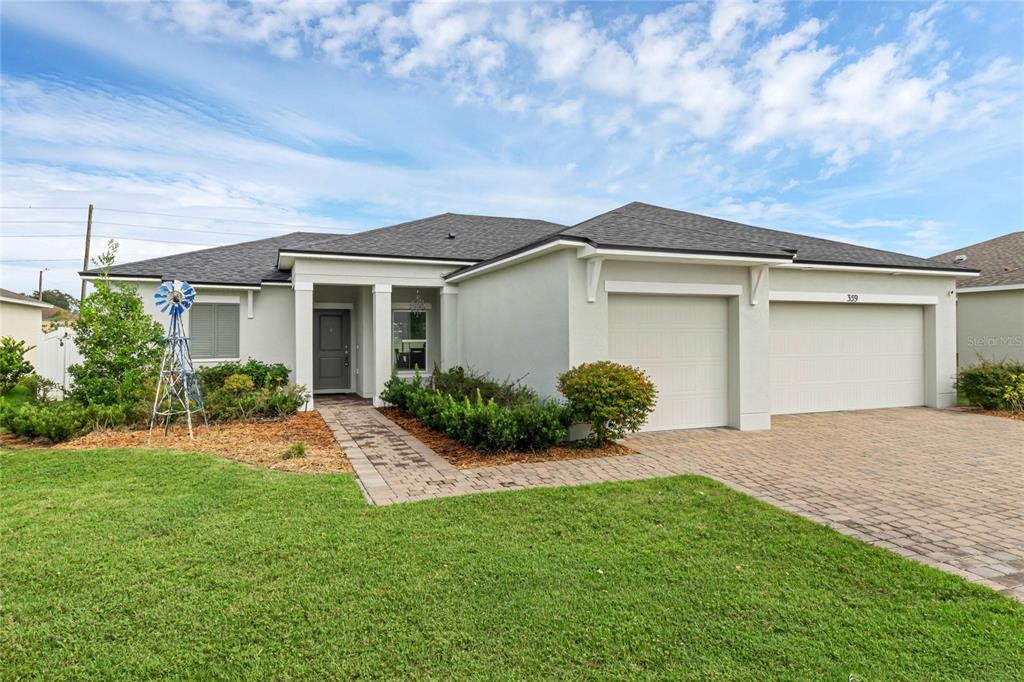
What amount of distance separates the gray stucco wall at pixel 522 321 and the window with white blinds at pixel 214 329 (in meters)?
6.06

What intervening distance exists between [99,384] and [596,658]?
11.0 m

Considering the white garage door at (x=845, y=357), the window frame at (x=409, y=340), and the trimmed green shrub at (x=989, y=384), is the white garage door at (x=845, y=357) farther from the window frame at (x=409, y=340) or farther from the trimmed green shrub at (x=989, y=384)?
the window frame at (x=409, y=340)

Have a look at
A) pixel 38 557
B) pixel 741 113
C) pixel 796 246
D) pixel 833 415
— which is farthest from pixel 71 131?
pixel 833 415

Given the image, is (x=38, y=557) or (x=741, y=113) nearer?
(x=38, y=557)

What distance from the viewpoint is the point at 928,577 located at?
3.63 meters

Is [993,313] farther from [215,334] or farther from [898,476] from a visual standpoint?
[215,334]

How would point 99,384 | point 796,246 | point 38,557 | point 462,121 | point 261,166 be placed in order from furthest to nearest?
point 261,166 → point 462,121 → point 796,246 → point 99,384 → point 38,557

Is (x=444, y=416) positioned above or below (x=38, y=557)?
above

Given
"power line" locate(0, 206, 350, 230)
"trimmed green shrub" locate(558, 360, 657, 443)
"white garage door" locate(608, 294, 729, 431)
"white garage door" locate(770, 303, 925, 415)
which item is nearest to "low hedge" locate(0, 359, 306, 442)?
"trimmed green shrub" locate(558, 360, 657, 443)

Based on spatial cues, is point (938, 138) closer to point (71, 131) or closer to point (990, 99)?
point (990, 99)

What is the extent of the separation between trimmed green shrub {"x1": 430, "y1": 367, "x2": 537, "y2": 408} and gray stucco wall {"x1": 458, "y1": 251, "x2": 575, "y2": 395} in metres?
0.23

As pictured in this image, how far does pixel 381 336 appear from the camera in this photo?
12789 millimetres

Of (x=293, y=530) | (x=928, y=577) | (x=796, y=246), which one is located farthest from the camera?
(x=796, y=246)

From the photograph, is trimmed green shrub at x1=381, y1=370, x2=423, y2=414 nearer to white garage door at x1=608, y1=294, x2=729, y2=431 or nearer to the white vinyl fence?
white garage door at x1=608, y1=294, x2=729, y2=431
